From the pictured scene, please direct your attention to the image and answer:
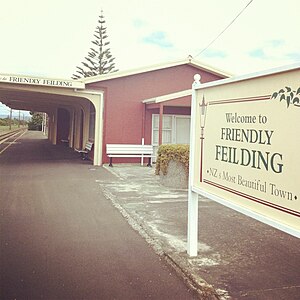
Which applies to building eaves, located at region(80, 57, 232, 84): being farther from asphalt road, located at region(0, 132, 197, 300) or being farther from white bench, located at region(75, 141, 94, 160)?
asphalt road, located at region(0, 132, 197, 300)

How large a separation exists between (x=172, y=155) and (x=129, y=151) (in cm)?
540

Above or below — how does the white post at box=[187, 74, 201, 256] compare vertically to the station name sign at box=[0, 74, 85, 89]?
below

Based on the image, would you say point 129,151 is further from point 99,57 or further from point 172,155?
point 99,57

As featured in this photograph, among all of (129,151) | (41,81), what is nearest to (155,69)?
(129,151)

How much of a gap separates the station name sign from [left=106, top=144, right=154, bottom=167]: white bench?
105 inches

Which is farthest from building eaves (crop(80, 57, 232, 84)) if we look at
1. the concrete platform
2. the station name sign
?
the concrete platform

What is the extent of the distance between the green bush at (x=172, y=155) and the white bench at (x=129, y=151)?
4.60 m

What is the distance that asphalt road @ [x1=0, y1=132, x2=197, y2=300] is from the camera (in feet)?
12.0

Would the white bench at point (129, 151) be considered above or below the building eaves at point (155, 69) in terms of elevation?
below

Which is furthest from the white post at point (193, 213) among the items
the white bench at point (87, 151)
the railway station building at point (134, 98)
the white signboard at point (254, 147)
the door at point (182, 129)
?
the white bench at point (87, 151)

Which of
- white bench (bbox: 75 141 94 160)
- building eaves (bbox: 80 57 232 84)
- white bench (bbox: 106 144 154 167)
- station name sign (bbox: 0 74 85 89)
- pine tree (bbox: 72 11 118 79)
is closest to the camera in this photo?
station name sign (bbox: 0 74 85 89)

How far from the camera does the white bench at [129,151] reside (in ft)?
48.8

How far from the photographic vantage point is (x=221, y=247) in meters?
5.01

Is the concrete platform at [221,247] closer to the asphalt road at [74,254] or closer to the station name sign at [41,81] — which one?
the asphalt road at [74,254]
